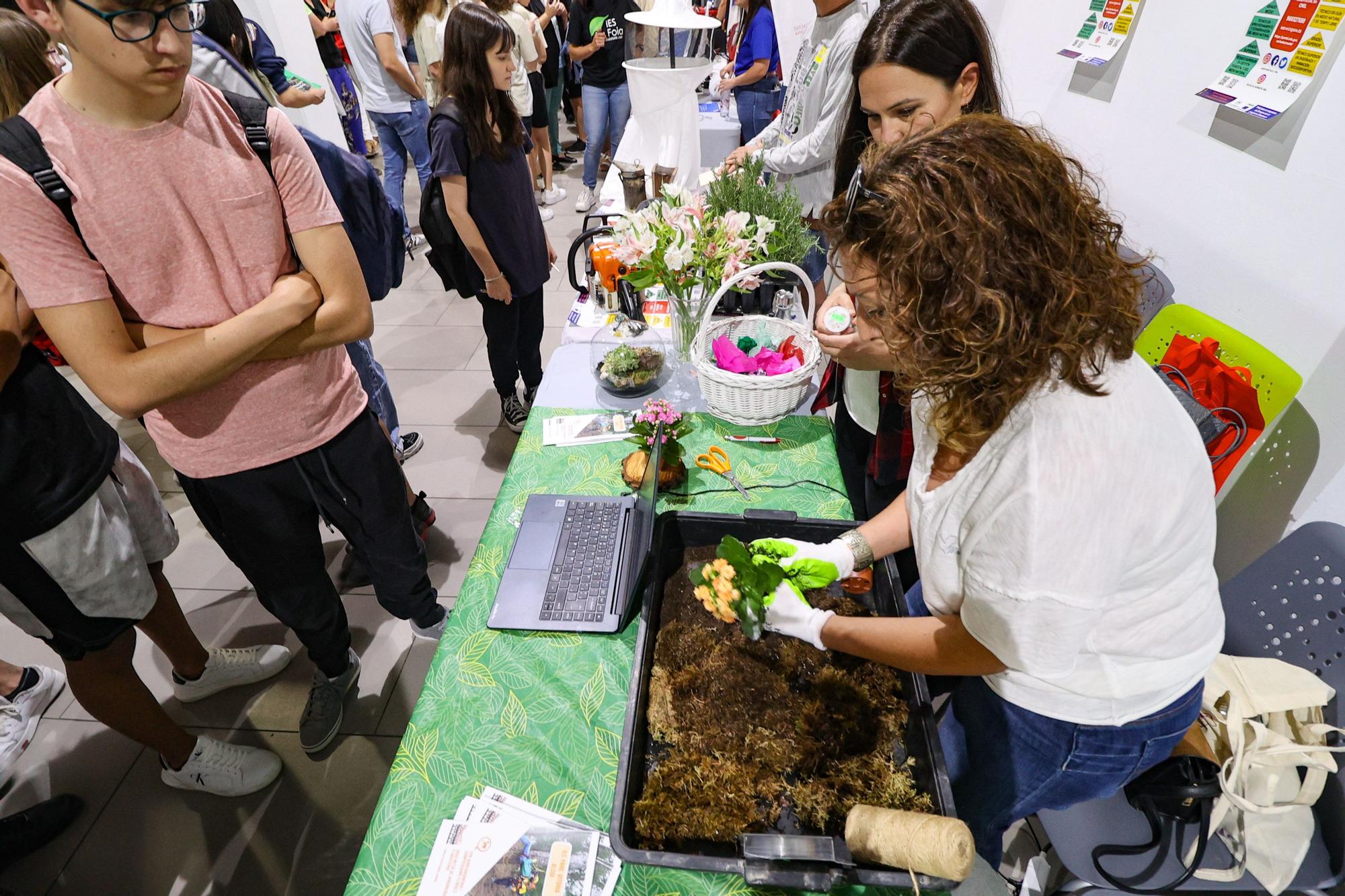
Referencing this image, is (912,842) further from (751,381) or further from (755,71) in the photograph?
(755,71)

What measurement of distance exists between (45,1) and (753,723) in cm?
141

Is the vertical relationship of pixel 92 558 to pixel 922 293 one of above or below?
below

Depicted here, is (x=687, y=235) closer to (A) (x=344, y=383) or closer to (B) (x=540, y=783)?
(A) (x=344, y=383)

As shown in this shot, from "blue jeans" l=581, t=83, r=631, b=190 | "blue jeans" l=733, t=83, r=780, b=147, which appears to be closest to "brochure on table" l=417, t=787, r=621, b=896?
"blue jeans" l=733, t=83, r=780, b=147

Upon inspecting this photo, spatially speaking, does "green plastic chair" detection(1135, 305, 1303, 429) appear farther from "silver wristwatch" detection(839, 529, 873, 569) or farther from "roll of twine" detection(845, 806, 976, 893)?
"roll of twine" detection(845, 806, 976, 893)

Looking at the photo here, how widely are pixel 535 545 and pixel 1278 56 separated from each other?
2001mm

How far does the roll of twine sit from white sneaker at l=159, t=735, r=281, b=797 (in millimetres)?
1666

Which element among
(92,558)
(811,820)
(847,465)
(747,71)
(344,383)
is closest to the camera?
(811,820)

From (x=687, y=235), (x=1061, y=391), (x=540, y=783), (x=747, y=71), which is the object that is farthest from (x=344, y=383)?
(x=747, y=71)

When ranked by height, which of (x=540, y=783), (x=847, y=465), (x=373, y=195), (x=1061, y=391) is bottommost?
(x=847, y=465)

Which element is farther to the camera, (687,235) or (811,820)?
(687,235)

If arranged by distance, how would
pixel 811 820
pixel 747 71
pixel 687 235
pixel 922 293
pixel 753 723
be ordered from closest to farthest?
pixel 922 293
pixel 811 820
pixel 753 723
pixel 687 235
pixel 747 71

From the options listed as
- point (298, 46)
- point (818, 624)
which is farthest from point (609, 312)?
point (298, 46)

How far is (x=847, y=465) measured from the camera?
5.68 feet
